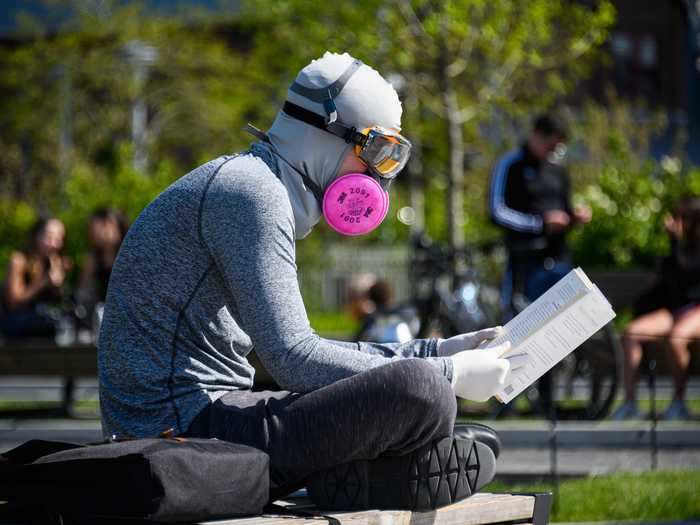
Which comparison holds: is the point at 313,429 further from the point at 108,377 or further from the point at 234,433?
the point at 108,377

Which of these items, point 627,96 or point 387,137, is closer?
point 387,137

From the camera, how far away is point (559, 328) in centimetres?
358

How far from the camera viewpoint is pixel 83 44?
35.2m

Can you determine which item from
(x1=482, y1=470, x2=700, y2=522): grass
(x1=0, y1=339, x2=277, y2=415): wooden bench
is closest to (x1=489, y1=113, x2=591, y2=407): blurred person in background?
(x1=0, y1=339, x2=277, y2=415): wooden bench

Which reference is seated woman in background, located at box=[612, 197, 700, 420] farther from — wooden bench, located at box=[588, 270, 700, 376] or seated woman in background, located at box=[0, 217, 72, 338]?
wooden bench, located at box=[588, 270, 700, 376]

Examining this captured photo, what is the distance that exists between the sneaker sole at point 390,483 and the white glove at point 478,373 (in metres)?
0.16

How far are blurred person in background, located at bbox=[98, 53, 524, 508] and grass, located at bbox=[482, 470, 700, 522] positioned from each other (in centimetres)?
197

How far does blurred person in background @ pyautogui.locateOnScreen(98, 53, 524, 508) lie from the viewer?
3.39 meters

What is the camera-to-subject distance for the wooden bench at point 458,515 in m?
3.27

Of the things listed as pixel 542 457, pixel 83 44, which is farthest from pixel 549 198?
pixel 83 44

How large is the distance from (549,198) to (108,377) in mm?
6508

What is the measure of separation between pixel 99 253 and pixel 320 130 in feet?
25.4

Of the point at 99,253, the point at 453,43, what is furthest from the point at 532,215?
the point at 453,43

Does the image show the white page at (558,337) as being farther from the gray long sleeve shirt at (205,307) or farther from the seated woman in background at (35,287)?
the seated woman in background at (35,287)
